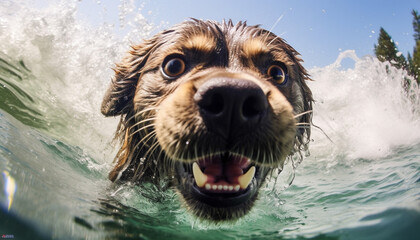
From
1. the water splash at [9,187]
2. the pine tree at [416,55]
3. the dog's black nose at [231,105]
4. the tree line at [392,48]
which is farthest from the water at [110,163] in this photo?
the tree line at [392,48]

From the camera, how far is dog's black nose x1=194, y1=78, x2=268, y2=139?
1.90 m

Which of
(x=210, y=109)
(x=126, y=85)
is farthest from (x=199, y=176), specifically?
(x=126, y=85)

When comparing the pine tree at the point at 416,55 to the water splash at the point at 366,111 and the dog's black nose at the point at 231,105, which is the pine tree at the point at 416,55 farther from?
the dog's black nose at the point at 231,105

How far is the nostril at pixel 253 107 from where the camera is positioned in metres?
1.98

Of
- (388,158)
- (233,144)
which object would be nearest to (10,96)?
(233,144)

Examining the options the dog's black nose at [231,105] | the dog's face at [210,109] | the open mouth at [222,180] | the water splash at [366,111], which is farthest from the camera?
the water splash at [366,111]

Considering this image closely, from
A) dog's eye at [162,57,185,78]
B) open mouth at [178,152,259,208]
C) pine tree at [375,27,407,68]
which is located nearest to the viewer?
open mouth at [178,152,259,208]

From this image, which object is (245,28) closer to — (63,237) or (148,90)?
(148,90)

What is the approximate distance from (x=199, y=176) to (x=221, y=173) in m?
0.18

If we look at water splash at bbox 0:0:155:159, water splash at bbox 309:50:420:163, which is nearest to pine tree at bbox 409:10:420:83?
water splash at bbox 309:50:420:163

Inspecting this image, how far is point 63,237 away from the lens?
190 cm

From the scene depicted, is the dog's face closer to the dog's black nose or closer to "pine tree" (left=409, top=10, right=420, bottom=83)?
the dog's black nose

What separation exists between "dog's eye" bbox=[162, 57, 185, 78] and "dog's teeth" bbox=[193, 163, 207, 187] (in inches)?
37.7

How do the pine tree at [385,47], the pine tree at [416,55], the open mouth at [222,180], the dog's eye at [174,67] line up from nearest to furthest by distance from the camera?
1. the open mouth at [222,180]
2. the dog's eye at [174,67]
3. the pine tree at [416,55]
4. the pine tree at [385,47]
